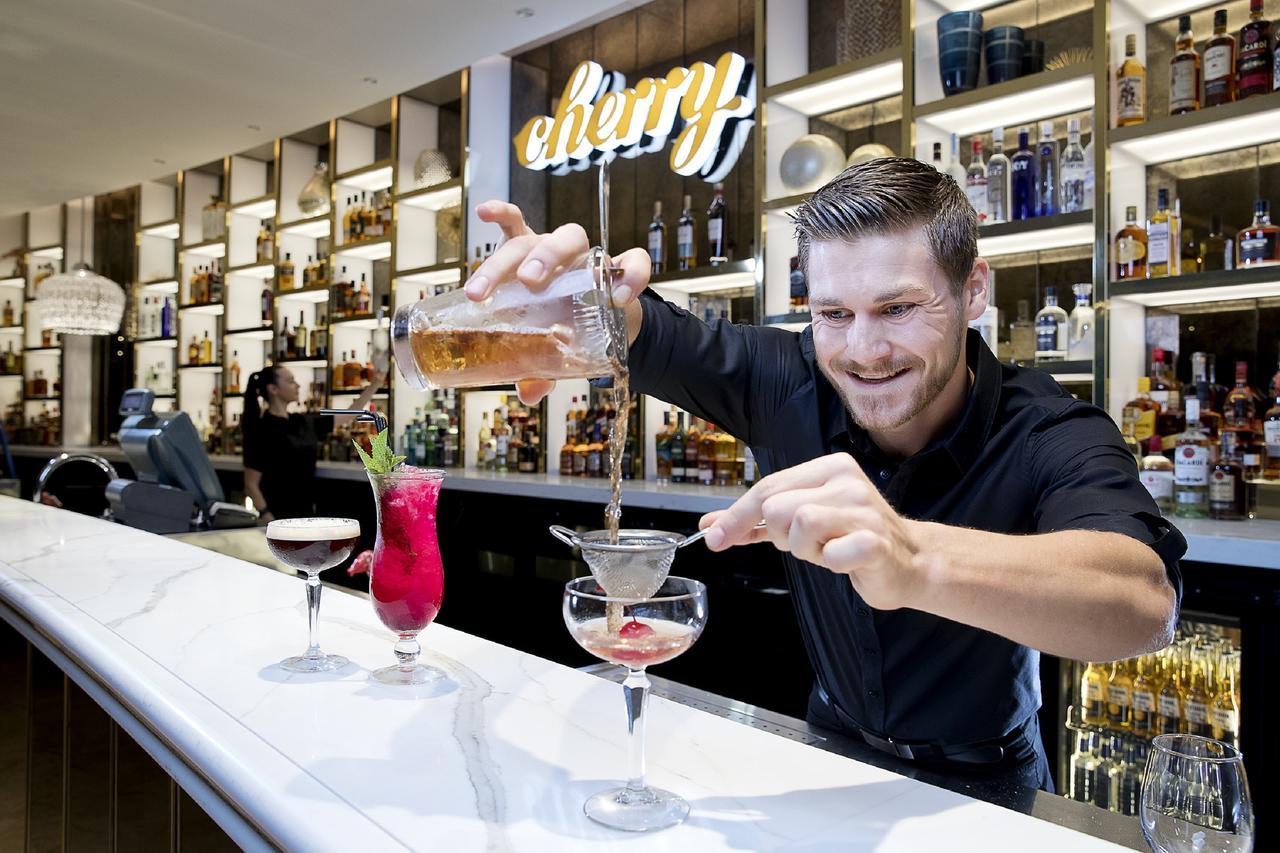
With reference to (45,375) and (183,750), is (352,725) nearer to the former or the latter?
(183,750)

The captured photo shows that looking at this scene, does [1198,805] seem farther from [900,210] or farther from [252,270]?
[252,270]

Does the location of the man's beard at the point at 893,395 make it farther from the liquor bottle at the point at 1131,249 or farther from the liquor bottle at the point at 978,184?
A: the liquor bottle at the point at 978,184

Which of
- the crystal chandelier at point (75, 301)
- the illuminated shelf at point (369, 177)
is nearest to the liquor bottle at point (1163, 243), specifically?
the illuminated shelf at point (369, 177)

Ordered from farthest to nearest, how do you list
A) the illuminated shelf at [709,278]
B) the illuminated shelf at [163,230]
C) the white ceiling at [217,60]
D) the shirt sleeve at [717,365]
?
the illuminated shelf at [163,230], the white ceiling at [217,60], the illuminated shelf at [709,278], the shirt sleeve at [717,365]

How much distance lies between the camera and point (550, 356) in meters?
1.13

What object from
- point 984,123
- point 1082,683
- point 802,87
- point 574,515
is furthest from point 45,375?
point 1082,683

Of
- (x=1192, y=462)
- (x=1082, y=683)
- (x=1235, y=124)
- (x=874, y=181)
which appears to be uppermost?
(x=1235, y=124)

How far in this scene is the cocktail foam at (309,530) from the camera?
1.27 meters

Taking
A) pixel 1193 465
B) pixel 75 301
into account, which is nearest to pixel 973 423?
pixel 1193 465

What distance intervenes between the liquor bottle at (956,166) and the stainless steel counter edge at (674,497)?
127 centimetres

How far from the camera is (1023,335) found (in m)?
3.09

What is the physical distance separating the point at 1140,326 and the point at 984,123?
83 centimetres

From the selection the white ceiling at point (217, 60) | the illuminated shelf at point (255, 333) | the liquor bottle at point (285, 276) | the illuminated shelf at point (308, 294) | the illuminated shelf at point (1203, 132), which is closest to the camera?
the illuminated shelf at point (1203, 132)

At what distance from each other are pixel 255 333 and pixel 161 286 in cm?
155
